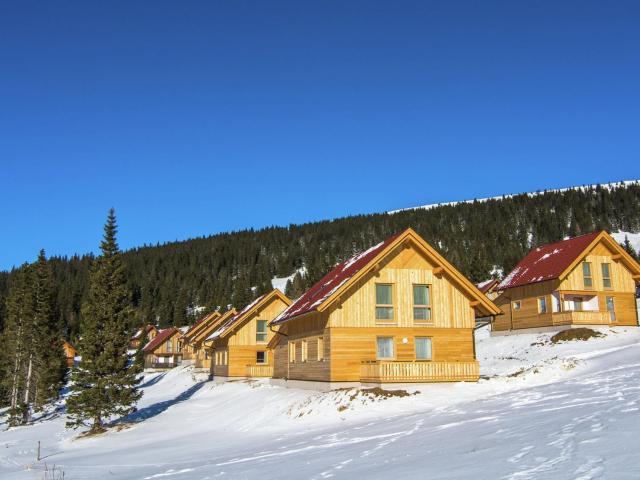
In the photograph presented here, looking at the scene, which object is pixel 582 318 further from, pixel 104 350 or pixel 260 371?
pixel 104 350

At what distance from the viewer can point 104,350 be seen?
32.5 meters

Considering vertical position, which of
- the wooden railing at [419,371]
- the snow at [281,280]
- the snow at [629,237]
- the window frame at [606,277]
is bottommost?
the wooden railing at [419,371]

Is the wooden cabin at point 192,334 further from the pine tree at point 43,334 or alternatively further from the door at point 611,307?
the door at point 611,307

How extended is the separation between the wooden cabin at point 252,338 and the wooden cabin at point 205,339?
872cm

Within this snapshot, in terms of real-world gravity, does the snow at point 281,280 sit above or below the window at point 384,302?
above

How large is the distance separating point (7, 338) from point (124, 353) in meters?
25.4

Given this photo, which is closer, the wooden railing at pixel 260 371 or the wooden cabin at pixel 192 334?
the wooden railing at pixel 260 371

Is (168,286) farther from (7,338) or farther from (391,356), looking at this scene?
(391,356)

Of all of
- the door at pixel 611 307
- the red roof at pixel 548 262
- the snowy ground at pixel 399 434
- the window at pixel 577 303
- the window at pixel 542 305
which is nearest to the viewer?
the snowy ground at pixel 399 434

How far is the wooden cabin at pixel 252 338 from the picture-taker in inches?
1895

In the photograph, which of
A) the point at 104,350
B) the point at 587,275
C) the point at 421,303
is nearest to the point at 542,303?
the point at 587,275

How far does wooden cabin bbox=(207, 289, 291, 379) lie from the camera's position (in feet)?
158

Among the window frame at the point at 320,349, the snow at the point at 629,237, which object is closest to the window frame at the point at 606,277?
the window frame at the point at 320,349

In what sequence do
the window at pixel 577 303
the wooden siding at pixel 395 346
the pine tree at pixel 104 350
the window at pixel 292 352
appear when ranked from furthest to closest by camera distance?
1. the window at pixel 577 303
2. the window at pixel 292 352
3. the pine tree at pixel 104 350
4. the wooden siding at pixel 395 346
